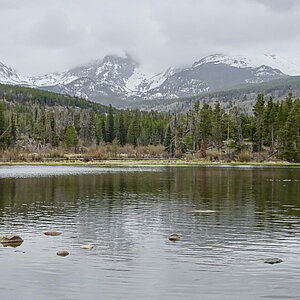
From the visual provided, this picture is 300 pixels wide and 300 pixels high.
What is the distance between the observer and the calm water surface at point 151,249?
58.7 ft

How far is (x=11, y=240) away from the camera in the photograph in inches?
999

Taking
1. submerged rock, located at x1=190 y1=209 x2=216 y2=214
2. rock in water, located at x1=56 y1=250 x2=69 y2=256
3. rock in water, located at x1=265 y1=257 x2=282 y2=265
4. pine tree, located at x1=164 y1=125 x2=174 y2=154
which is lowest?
rock in water, located at x1=265 y1=257 x2=282 y2=265

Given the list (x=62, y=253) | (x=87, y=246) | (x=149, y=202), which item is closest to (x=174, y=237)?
(x=87, y=246)

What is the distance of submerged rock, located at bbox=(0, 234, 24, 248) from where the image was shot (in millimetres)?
24938

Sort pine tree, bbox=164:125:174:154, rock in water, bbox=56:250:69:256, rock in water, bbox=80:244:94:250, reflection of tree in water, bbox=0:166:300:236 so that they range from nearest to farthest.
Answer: rock in water, bbox=56:250:69:256 → rock in water, bbox=80:244:94:250 → reflection of tree in water, bbox=0:166:300:236 → pine tree, bbox=164:125:174:154

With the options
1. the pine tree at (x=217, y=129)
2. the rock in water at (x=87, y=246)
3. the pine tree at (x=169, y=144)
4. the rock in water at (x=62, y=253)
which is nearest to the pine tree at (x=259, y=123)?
the pine tree at (x=217, y=129)

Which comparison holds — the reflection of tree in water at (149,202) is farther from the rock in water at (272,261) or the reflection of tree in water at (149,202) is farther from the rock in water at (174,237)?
the rock in water at (272,261)

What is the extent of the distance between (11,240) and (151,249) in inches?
300

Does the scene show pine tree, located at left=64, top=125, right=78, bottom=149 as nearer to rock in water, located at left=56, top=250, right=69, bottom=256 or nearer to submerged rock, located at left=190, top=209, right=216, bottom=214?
submerged rock, located at left=190, top=209, right=216, bottom=214

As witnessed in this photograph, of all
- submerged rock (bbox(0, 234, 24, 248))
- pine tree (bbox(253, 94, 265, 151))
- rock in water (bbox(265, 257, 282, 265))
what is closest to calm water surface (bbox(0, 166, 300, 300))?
rock in water (bbox(265, 257, 282, 265))

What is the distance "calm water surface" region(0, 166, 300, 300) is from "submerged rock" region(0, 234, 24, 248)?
66cm

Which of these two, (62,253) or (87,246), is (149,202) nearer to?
(87,246)

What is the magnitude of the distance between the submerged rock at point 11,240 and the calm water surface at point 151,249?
26.1 inches

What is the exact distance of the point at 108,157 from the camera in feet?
518
